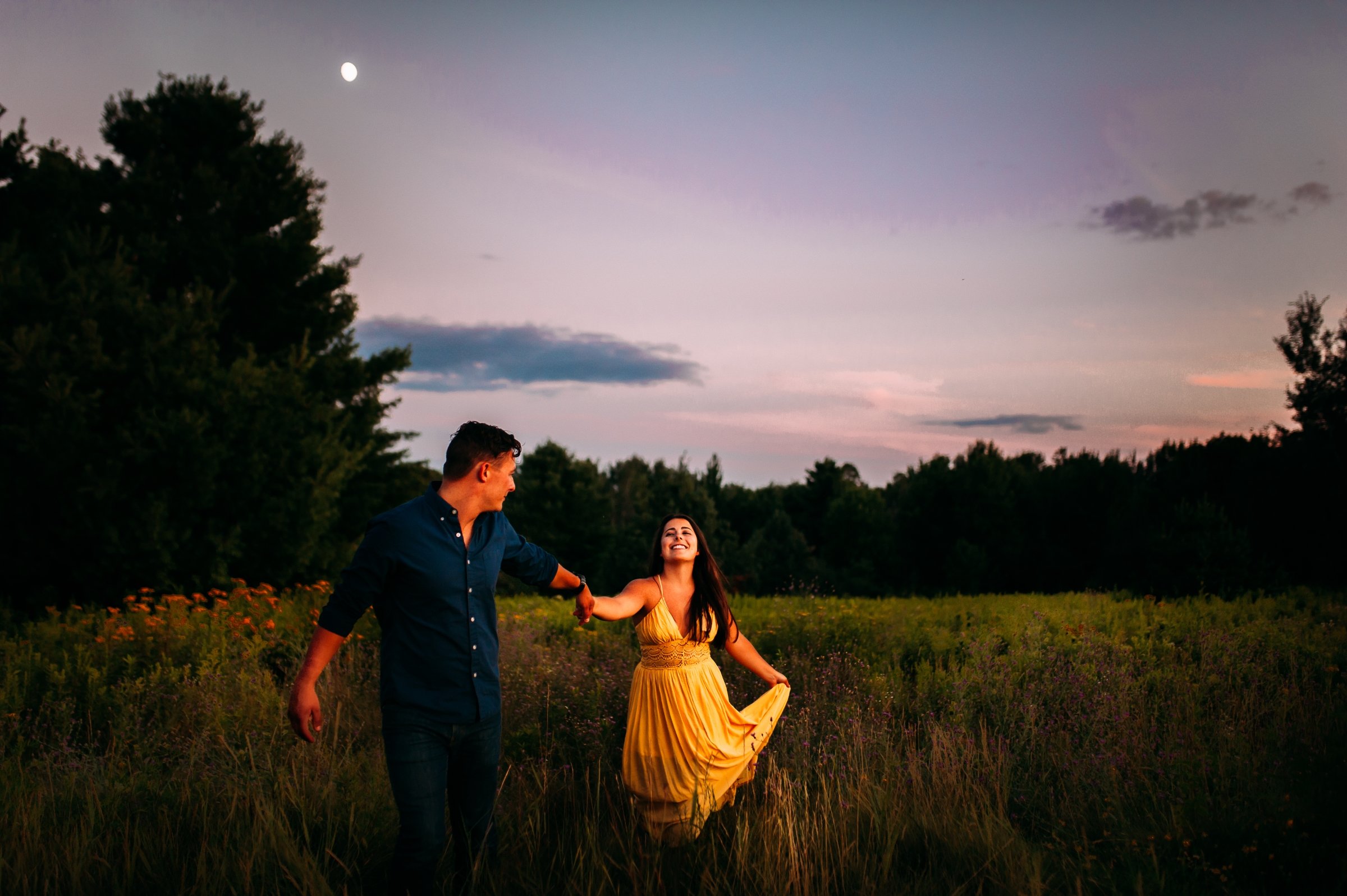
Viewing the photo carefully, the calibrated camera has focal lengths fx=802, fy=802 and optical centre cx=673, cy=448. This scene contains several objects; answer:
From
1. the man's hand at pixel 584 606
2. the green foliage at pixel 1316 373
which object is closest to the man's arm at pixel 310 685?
the man's hand at pixel 584 606

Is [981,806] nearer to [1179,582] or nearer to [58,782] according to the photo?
[58,782]

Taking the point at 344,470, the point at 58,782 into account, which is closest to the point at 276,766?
the point at 58,782

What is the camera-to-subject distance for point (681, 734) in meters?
3.73

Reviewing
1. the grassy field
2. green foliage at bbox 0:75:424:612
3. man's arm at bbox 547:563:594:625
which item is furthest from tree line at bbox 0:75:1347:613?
man's arm at bbox 547:563:594:625

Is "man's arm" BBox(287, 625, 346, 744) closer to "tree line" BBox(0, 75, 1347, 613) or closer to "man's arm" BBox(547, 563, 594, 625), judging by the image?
"man's arm" BBox(547, 563, 594, 625)

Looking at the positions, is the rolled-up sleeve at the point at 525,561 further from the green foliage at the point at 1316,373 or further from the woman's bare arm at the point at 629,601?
the green foliage at the point at 1316,373

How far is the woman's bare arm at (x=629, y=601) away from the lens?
3812 millimetres

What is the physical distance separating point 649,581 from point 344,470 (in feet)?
35.9

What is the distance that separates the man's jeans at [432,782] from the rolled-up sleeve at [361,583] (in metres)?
0.38

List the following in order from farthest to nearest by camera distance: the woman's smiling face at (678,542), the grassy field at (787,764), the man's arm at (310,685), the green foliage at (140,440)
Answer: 1. the green foliage at (140,440)
2. the woman's smiling face at (678,542)
3. the grassy field at (787,764)
4. the man's arm at (310,685)

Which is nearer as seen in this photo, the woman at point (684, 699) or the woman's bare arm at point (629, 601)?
the woman at point (684, 699)

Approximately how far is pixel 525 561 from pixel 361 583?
798 mm

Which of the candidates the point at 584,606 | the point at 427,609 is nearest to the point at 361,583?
the point at 427,609

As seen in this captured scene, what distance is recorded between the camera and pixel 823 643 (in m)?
7.83
